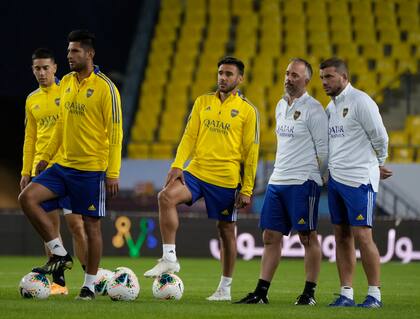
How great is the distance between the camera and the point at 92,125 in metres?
9.62

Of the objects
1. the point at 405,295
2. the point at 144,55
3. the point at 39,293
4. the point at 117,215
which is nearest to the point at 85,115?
the point at 39,293

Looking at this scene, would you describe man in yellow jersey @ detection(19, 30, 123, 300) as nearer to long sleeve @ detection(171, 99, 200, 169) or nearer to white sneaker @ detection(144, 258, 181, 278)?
white sneaker @ detection(144, 258, 181, 278)

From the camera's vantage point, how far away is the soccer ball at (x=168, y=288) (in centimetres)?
970

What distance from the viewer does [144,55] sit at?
2616 centimetres

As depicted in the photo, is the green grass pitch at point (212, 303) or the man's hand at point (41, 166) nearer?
the green grass pitch at point (212, 303)

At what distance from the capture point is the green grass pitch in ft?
27.4

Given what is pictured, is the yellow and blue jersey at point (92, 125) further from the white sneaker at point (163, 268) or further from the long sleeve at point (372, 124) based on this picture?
the long sleeve at point (372, 124)

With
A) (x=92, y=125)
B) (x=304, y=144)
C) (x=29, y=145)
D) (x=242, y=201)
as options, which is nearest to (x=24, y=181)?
(x=29, y=145)

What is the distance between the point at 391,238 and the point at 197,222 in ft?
10.2

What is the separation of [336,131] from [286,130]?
1.57 ft

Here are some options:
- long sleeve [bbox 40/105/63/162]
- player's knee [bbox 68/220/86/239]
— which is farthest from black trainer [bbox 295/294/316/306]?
long sleeve [bbox 40/105/63/162]

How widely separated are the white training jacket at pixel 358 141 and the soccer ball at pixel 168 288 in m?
1.65

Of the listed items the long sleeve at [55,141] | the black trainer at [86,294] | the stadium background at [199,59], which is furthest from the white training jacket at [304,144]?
the stadium background at [199,59]

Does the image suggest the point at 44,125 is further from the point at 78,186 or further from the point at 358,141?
the point at 358,141
